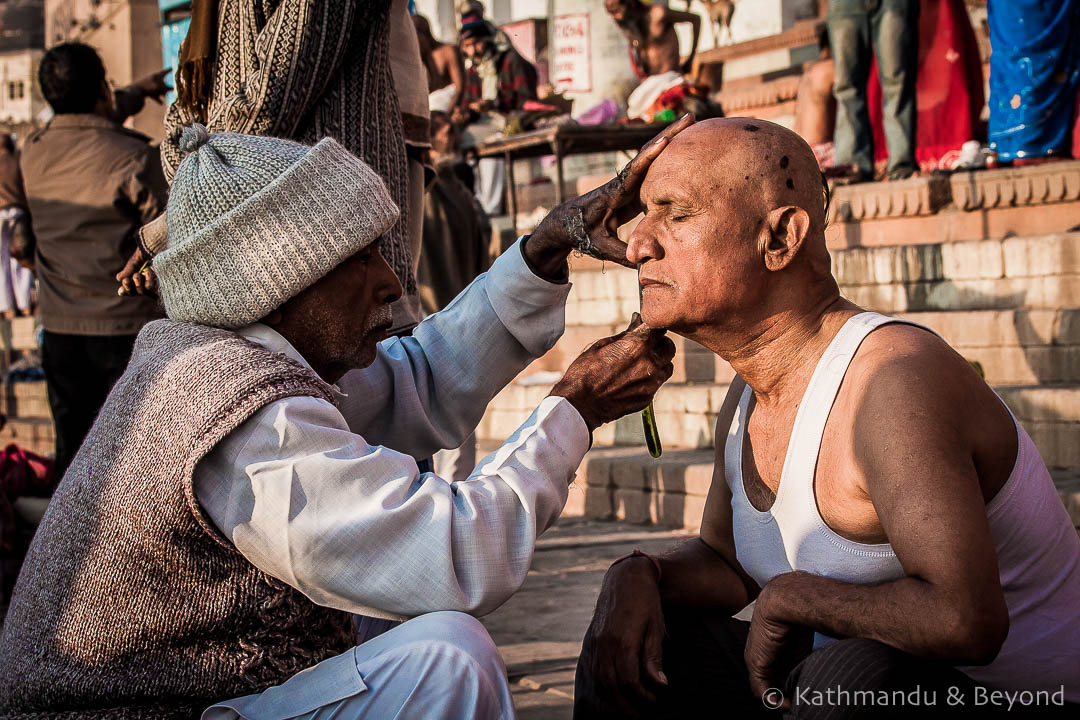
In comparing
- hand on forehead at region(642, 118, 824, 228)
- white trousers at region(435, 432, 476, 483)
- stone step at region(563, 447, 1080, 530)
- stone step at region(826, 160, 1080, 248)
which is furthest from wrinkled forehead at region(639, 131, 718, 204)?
stone step at region(826, 160, 1080, 248)

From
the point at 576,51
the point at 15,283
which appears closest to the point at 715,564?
the point at 15,283

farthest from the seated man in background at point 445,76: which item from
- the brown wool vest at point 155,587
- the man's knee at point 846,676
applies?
the man's knee at point 846,676

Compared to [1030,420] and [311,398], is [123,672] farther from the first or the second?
[1030,420]

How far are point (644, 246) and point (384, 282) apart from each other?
1.93 ft

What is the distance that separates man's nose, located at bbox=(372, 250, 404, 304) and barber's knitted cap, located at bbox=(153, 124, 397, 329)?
111 mm

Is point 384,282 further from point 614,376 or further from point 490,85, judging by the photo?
point 490,85

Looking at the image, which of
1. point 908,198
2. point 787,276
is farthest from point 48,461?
point 908,198

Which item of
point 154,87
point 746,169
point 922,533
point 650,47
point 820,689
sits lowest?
point 820,689

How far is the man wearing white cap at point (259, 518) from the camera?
211cm

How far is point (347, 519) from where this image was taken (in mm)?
2092

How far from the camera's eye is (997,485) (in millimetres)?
2164

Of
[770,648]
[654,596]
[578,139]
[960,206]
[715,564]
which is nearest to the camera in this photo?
[770,648]

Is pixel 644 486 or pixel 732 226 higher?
pixel 732 226

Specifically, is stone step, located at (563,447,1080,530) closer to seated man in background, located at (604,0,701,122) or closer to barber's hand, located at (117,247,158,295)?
barber's hand, located at (117,247,158,295)
